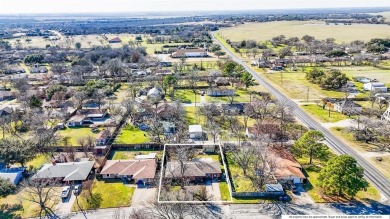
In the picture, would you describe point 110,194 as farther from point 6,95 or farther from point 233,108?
point 6,95

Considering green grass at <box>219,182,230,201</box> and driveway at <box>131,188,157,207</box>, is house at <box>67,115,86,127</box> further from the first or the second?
green grass at <box>219,182,230,201</box>

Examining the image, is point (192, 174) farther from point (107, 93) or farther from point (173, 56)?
point (173, 56)

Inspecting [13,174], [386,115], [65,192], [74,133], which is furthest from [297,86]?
[13,174]

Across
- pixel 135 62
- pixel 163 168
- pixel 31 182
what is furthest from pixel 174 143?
pixel 135 62

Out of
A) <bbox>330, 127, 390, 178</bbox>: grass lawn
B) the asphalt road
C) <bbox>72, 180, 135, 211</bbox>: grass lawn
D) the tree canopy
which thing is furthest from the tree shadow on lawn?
<bbox>72, 180, 135, 211</bbox>: grass lawn

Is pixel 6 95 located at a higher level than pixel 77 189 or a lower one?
higher

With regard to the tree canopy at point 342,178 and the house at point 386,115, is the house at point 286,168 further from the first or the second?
the house at point 386,115

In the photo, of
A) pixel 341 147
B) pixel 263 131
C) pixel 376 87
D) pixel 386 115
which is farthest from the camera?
pixel 376 87

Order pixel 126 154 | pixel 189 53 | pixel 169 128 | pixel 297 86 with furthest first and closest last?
pixel 189 53, pixel 297 86, pixel 169 128, pixel 126 154
